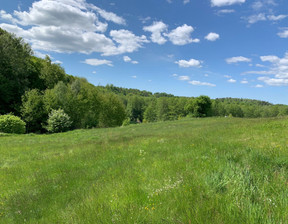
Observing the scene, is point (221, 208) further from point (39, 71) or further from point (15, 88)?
point (39, 71)

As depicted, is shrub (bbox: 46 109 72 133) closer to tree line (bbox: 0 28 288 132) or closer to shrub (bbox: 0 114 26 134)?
tree line (bbox: 0 28 288 132)

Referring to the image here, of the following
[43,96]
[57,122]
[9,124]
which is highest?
[43,96]

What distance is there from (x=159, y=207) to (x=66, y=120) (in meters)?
39.1

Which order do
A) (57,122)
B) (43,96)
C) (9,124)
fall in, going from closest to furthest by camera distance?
1. (9,124)
2. (57,122)
3. (43,96)

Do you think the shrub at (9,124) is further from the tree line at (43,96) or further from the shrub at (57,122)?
the tree line at (43,96)

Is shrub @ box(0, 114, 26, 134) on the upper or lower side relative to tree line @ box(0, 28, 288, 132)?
lower

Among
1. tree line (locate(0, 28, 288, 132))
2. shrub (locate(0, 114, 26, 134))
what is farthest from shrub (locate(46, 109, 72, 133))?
shrub (locate(0, 114, 26, 134))

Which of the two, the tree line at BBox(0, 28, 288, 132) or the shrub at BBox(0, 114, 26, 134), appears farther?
the tree line at BBox(0, 28, 288, 132)

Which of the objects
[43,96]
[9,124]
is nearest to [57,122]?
[9,124]

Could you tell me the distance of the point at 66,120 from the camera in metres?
37.5

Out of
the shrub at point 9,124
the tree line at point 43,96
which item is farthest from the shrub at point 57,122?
the shrub at point 9,124

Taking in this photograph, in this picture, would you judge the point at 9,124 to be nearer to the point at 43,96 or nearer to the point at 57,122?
the point at 57,122

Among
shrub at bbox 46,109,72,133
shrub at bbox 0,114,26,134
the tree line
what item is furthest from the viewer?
the tree line

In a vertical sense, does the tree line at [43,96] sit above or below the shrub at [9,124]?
above
